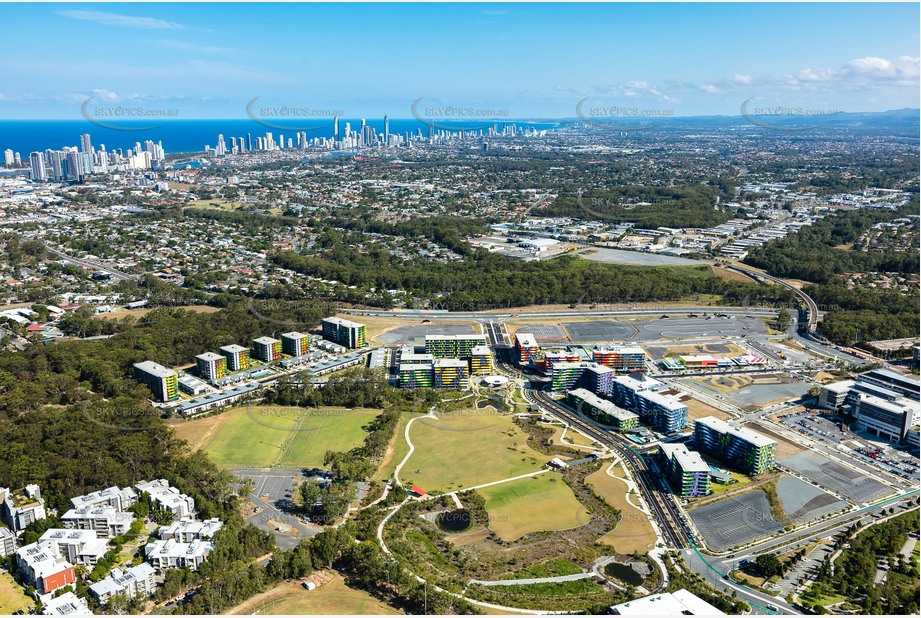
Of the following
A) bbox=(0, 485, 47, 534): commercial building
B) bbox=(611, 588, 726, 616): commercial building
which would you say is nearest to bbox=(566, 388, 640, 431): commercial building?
bbox=(611, 588, 726, 616): commercial building

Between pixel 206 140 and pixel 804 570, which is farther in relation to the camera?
pixel 206 140

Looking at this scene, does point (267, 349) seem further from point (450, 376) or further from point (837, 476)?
point (837, 476)

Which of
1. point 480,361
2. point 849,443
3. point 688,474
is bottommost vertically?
point 849,443

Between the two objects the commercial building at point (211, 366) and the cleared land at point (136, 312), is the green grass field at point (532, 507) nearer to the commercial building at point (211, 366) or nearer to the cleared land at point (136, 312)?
the commercial building at point (211, 366)

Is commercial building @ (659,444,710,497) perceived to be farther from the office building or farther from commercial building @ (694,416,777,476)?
the office building

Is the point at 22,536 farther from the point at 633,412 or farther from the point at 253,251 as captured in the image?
the point at 253,251

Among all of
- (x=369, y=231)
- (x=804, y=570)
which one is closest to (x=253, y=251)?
(x=369, y=231)

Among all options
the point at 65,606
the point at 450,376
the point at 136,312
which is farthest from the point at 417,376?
the point at 136,312
